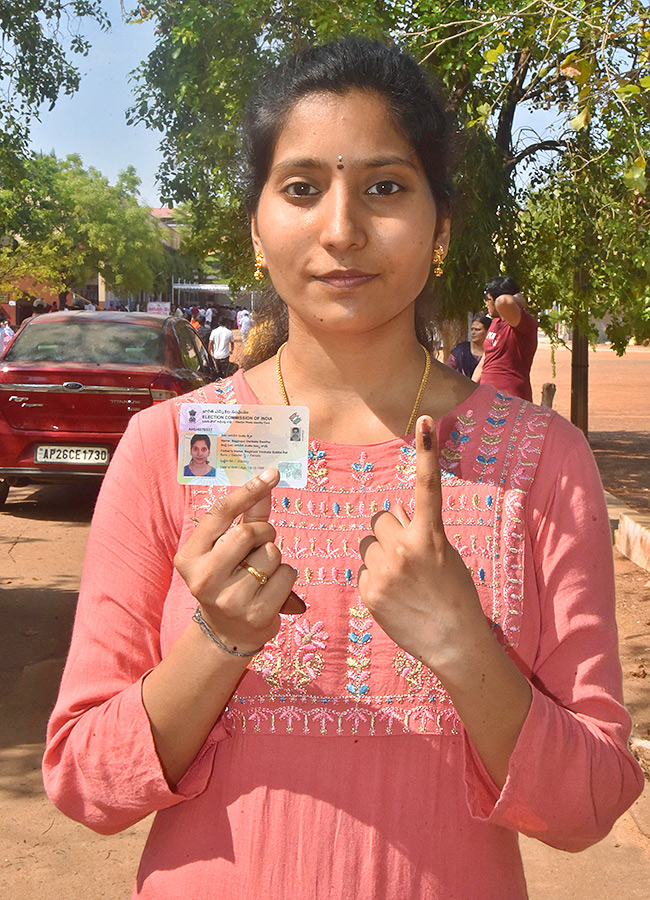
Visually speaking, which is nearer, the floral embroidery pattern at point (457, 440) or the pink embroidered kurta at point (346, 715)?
the pink embroidered kurta at point (346, 715)

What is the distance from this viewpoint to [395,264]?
1.46 m

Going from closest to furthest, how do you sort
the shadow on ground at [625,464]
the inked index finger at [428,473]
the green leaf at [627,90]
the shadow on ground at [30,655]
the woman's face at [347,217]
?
the inked index finger at [428,473] < the woman's face at [347,217] < the green leaf at [627,90] < the shadow on ground at [30,655] < the shadow on ground at [625,464]

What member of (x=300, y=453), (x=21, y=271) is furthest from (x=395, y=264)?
(x=21, y=271)

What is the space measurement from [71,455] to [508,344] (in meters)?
3.73

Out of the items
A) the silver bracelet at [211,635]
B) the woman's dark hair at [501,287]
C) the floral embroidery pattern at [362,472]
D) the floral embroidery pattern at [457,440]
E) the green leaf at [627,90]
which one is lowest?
the woman's dark hair at [501,287]

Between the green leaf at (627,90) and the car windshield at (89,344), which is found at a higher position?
the green leaf at (627,90)

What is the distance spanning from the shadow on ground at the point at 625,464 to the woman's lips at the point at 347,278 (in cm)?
833

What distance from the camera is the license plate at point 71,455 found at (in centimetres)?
820

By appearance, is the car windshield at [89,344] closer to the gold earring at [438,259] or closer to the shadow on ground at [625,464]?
the shadow on ground at [625,464]

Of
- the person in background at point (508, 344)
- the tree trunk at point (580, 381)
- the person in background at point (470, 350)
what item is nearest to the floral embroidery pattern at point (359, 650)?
the person in background at point (508, 344)

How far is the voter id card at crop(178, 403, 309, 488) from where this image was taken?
1.32 meters

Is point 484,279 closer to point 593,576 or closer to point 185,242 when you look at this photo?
point 185,242

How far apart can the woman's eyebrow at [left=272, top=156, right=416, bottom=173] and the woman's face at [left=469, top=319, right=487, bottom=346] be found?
8078 millimetres

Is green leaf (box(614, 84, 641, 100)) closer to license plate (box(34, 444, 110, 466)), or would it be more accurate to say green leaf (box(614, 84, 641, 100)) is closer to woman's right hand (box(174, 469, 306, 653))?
woman's right hand (box(174, 469, 306, 653))
